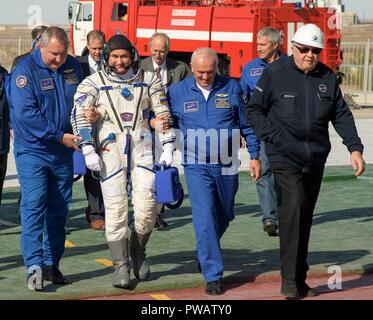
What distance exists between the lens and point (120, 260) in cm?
829

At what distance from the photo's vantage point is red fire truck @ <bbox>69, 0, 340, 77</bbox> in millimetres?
27188

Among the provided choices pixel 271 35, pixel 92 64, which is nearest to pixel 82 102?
pixel 92 64

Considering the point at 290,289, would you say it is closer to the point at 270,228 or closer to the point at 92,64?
the point at 270,228

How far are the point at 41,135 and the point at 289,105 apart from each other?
1766mm

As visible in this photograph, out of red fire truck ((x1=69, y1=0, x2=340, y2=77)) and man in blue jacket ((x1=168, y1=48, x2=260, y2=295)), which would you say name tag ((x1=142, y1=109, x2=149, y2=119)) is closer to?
man in blue jacket ((x1=168, y1=48, x2=260, y2=295))

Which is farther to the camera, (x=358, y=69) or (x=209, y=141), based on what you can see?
(x=358, y=69)

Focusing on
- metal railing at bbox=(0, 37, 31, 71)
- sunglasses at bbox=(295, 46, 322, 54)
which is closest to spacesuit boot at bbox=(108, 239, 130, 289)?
sunglasses at bbox=(295, 46, 322, 54)

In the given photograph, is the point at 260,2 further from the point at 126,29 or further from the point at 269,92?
the point at 269,92

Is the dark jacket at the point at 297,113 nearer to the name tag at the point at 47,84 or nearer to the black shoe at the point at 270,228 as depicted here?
the name tag at the point at 47,84

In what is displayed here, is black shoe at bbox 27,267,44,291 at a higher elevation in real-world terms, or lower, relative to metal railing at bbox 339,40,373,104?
lower

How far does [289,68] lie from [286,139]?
0.51 m

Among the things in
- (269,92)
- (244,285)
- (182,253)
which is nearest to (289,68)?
(269,92)

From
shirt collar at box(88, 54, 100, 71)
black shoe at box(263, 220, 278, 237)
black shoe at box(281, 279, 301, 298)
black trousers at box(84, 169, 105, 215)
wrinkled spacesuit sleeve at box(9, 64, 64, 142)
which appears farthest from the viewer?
black trousers at box(84, 169, 105, 215)

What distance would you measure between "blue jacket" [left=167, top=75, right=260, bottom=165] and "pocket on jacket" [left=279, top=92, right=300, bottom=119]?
0.61 meters
